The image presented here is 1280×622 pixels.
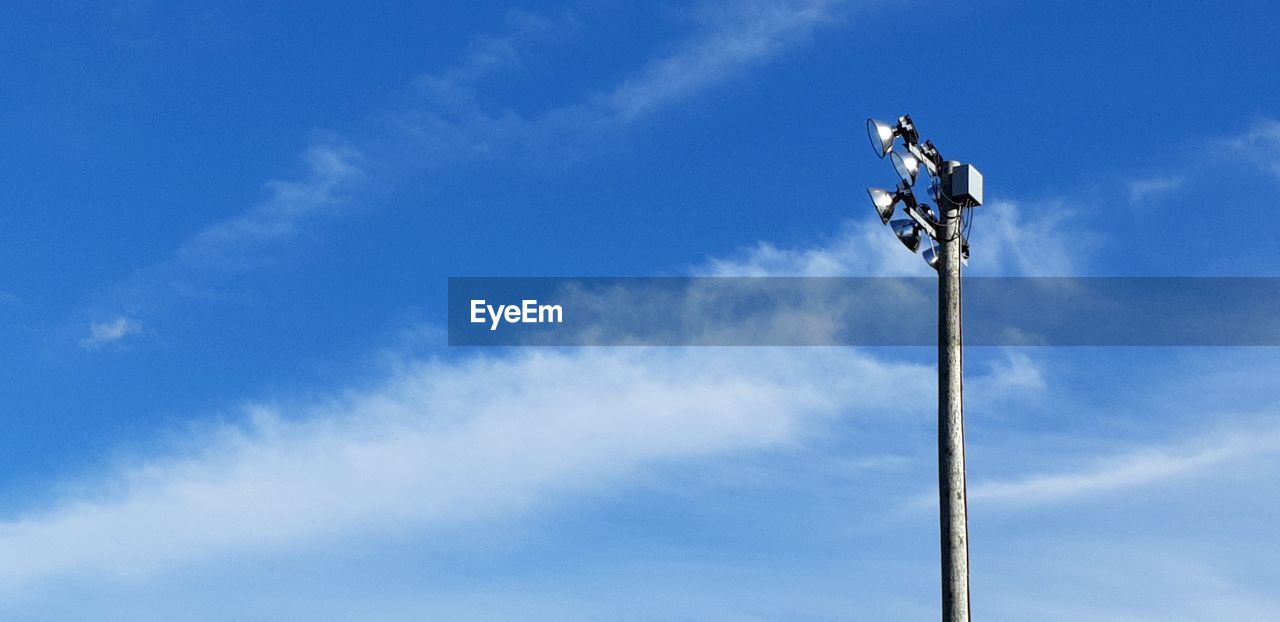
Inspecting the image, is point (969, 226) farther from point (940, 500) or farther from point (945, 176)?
point (940, 500)

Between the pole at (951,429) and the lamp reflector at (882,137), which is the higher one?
the lamp reflector at (882,137)

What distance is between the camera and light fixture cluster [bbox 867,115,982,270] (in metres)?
14.1

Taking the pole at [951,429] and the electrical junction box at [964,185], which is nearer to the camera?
the pole at [951,429]

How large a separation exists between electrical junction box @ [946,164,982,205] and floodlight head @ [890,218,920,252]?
0.54 metres

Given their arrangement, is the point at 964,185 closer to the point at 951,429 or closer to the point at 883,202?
the point at 883,202

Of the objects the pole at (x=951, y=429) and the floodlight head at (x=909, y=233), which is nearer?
the pole at (x=951, y=429)

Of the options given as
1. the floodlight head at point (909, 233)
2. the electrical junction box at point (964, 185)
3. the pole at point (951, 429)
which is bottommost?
the pole at point (951, 429)

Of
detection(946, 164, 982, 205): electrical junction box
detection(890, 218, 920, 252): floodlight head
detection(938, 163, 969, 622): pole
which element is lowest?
detection(938, 163, 969, 622): pole

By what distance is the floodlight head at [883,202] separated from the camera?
14125 millimetres

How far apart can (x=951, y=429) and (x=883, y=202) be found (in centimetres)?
239

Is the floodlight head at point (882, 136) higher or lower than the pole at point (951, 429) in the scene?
higher

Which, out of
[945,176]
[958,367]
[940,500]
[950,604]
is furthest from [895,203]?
[950,604]

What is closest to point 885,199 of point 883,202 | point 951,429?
point 883,202

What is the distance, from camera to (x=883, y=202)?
14.1 m
